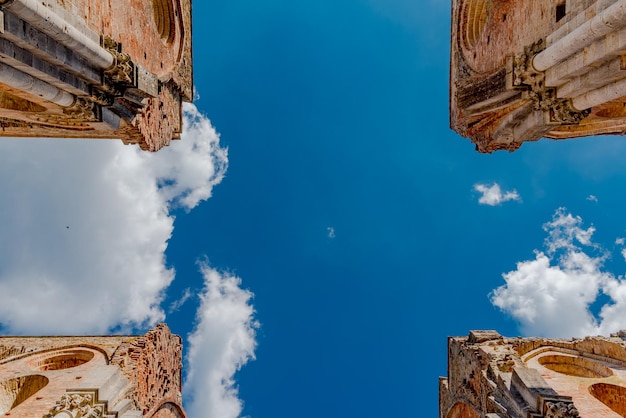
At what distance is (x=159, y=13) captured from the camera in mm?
14688

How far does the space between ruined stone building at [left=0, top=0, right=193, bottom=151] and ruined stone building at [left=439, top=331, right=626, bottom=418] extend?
12.3m

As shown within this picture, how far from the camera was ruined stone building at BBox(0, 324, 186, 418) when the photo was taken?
10.8 m

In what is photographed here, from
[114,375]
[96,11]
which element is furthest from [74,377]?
[96,11]

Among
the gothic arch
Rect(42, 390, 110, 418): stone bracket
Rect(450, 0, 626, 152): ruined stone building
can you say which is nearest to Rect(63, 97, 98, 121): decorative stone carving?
Rect(42, 390, 110, 418): stone bracket

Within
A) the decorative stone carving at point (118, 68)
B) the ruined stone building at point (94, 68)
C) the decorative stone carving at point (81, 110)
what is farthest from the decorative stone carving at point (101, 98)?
the decorative stone carving at point (118, 68)

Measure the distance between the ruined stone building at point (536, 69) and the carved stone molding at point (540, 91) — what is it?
0.06ft

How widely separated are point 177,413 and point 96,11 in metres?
14.8

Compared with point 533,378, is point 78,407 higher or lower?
lower

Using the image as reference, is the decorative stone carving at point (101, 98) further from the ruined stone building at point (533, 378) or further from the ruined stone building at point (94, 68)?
the ruined stone building at point (533, 378)

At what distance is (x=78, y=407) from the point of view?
34.0ft

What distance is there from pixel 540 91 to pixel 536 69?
1.74 ft

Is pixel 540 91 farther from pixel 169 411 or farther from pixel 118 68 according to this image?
pixel 169 411

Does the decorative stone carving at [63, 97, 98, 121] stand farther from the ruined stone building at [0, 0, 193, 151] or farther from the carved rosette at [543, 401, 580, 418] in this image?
the carved rosette at [543, 401, 580, 418]

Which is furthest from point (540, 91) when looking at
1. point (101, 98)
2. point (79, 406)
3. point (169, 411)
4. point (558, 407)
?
point (169, 411)
